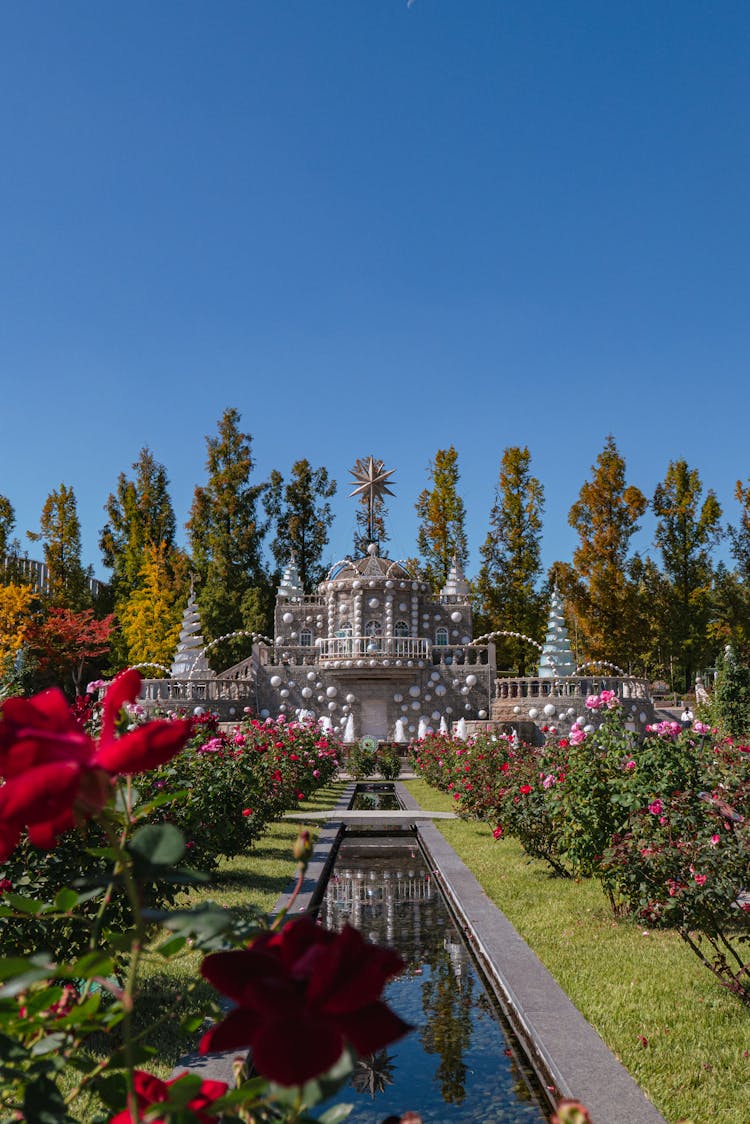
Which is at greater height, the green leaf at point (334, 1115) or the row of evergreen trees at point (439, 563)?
the row of evergreen trees at point (439, 563)

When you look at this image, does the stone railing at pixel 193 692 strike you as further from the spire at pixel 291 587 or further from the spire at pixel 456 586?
the spire at pixel 456 586

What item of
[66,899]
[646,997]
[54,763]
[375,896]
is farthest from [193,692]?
[54,763]

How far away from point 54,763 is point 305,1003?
1.16 feet

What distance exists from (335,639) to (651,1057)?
84.2 feet

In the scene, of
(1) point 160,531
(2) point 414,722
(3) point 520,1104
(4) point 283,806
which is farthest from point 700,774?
(1) point 160,531

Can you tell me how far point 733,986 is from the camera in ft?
18.0

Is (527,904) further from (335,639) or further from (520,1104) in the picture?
(335,639)

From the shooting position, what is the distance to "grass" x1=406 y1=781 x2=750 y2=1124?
4316mm

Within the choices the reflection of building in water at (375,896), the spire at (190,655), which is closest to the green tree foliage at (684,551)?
the spire at (190,655)

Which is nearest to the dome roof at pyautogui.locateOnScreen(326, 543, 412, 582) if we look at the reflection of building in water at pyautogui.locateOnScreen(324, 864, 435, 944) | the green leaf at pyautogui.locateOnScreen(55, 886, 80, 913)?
the reflection of building in water at pyautogui.locateOnScreen(324, 864, 435, 944)

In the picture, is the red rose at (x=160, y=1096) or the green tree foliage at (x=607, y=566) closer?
the red rose at (x=160, y=1096)

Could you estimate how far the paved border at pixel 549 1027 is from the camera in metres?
4.03

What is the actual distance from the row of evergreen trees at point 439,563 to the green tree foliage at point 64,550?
7 cm

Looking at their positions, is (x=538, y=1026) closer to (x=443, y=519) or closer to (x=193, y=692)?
(x=193, y=692)
